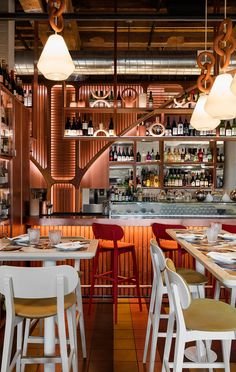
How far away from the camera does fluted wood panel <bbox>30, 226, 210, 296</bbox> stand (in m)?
5.13

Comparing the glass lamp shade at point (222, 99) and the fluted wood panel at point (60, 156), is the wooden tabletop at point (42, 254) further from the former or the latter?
the fluted wood panel at point (60, 156)

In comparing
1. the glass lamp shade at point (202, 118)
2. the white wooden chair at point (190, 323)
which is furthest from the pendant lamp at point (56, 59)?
the white wooden chair at point (190, 323)

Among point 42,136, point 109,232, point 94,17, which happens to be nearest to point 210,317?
point 109,232

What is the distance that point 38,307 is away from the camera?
2.52m

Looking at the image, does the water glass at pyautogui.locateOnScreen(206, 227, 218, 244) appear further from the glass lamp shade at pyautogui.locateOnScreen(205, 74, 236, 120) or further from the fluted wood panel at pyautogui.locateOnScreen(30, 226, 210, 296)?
the fluted wood panel at pyautogui.locateOnScreen(30, 226, 210, 296)

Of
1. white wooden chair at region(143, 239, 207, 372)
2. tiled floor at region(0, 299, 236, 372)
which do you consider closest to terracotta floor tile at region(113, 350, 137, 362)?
tiled floor at region(0, 299, 236, 372)

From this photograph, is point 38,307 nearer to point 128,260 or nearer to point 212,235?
point 212,235

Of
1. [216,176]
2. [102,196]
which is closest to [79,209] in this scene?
[102,196]

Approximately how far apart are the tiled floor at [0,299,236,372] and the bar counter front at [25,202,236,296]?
0.36m

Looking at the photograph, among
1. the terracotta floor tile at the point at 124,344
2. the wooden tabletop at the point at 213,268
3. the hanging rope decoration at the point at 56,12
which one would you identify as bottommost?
the terracotta floor tile at the point at 124,344

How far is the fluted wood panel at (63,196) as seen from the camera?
8.05m

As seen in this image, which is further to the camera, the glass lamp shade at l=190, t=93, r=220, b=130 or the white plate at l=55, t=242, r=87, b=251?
the glass lamp shade at l=190, t=93, r=220, b=130

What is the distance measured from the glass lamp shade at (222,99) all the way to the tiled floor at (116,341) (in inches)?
74.3

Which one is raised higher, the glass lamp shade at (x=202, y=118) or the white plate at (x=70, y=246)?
the glass lamp shade at (x=202, y=118)
